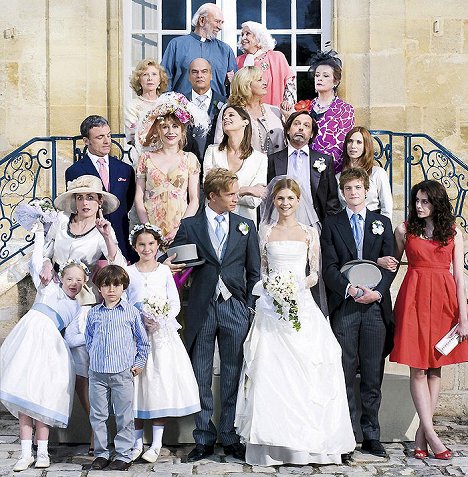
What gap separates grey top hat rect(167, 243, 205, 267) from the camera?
6826 millimetres

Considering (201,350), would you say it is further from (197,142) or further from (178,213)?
A: (197,142)

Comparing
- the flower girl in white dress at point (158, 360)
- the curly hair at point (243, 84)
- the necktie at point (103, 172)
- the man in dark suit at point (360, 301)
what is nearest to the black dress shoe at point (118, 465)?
the flower girl in white dress at point (158, 360)

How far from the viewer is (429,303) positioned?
22.7 feet

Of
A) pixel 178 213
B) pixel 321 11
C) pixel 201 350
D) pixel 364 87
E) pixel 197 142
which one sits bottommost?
pixel 201 350

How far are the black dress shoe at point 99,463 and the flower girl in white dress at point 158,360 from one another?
0.66 ft

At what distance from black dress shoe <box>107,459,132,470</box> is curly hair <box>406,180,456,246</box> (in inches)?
92.3

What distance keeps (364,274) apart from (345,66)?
412 cm

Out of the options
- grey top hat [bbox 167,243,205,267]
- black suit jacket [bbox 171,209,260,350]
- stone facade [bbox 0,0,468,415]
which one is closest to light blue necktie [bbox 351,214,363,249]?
black suit jacket [bbox 171,209,260,350]

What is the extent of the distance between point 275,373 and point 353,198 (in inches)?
50.0

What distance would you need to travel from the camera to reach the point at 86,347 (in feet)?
22.2

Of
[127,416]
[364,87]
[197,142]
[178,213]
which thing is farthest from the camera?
[364,87]

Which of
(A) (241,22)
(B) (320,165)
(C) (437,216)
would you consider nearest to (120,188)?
(B) (320,165)

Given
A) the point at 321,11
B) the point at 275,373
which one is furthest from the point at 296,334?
the point at 321,11

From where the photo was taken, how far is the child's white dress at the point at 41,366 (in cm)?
661
